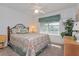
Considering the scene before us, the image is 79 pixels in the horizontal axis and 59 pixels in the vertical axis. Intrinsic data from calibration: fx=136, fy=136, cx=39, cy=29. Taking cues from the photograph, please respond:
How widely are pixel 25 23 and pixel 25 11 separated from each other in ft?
0.58

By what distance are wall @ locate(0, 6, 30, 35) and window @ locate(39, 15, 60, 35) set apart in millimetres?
229

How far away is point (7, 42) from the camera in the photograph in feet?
6.45

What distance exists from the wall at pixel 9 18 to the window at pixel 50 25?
0.23m

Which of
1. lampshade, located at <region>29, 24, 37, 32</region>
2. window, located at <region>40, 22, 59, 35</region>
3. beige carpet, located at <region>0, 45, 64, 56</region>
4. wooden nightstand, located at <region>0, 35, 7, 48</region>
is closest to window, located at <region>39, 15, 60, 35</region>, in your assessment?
window, located at <region>40, 22, 59, 35</region>

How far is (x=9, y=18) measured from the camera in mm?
1966

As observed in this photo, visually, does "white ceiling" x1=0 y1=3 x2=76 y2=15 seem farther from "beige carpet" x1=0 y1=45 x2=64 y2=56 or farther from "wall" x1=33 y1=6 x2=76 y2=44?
"beige carpet" x1=0 y1=45 x2=64 y2=56

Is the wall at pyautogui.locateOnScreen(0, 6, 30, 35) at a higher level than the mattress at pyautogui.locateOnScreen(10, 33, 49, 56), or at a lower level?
higher

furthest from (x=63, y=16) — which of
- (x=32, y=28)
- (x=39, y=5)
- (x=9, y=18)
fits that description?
(x=9, y=18)

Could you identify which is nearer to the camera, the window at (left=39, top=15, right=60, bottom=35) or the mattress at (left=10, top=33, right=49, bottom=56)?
the mattress at (left=10, top=33, right=49, bottom=56)

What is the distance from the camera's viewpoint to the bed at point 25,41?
1.90 m

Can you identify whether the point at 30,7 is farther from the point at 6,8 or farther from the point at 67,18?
the point at 67,18

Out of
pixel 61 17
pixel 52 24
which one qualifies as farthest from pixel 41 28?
pixel 61 17

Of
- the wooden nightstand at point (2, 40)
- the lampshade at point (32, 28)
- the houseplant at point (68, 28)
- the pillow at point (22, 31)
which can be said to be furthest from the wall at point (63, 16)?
the wooden nightstand at point (2, 40)

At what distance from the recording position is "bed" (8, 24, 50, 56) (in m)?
1.90
